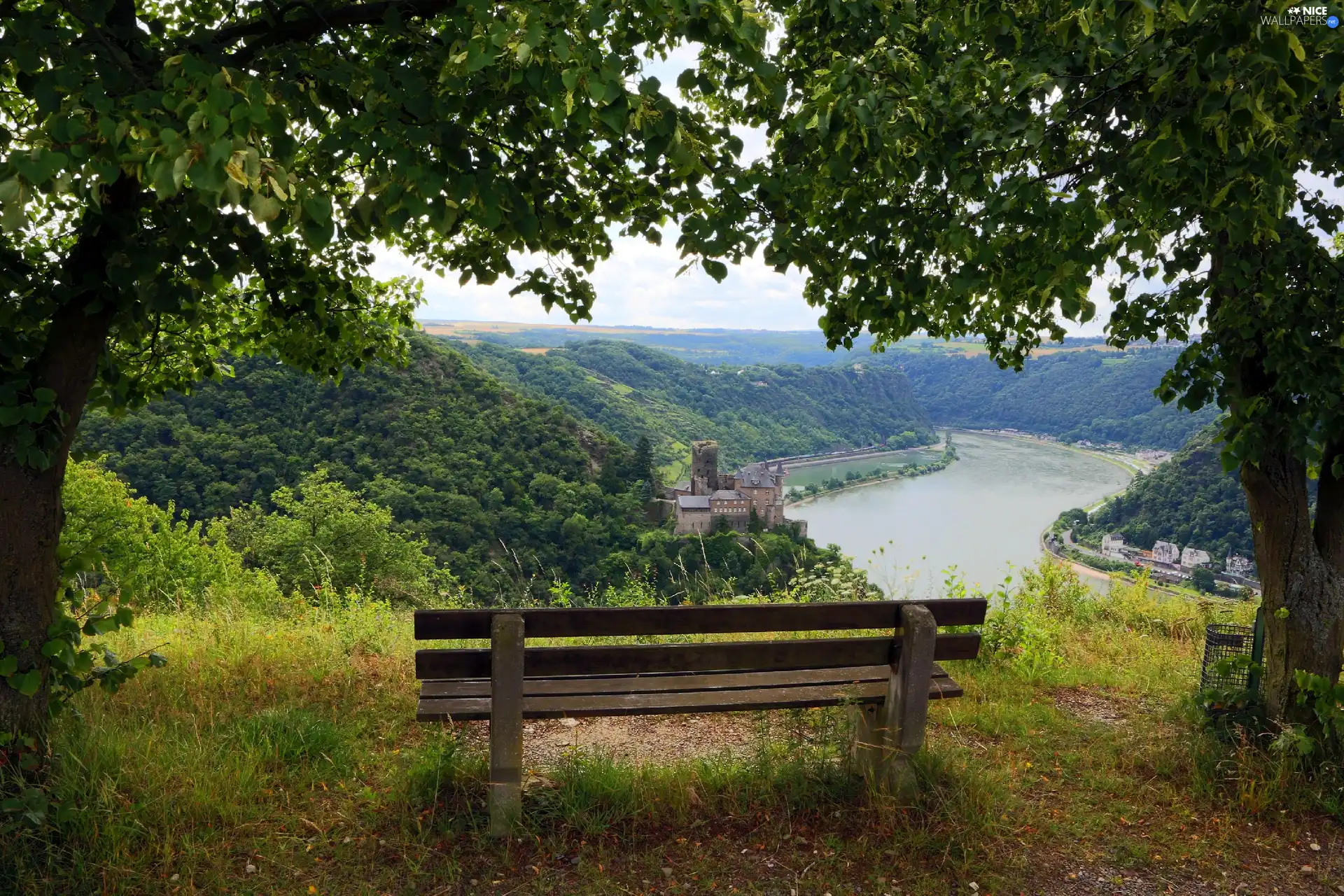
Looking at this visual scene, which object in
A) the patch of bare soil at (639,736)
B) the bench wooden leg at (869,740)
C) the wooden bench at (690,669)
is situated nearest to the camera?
the wooden bench at (690,669)

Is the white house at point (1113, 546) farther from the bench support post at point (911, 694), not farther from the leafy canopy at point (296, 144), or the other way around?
the leafy canopy at point (296, 144)

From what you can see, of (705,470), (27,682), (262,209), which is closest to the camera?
(262,209)

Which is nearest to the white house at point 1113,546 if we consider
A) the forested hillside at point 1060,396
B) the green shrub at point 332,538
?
the forested hillside at point 1060,396

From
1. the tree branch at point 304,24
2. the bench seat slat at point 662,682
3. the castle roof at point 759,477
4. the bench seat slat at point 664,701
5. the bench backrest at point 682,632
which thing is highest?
the tree branch at point 304,24

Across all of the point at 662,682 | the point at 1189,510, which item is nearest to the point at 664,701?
the point at 662,682

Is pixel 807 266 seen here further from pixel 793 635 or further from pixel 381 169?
pixel 793 635

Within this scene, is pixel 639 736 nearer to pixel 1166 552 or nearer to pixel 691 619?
pixel 691 619

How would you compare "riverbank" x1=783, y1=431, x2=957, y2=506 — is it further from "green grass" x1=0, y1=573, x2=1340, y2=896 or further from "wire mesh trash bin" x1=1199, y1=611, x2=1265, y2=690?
"green grass" x1=0, y1=573, x2=1340, y2=896
